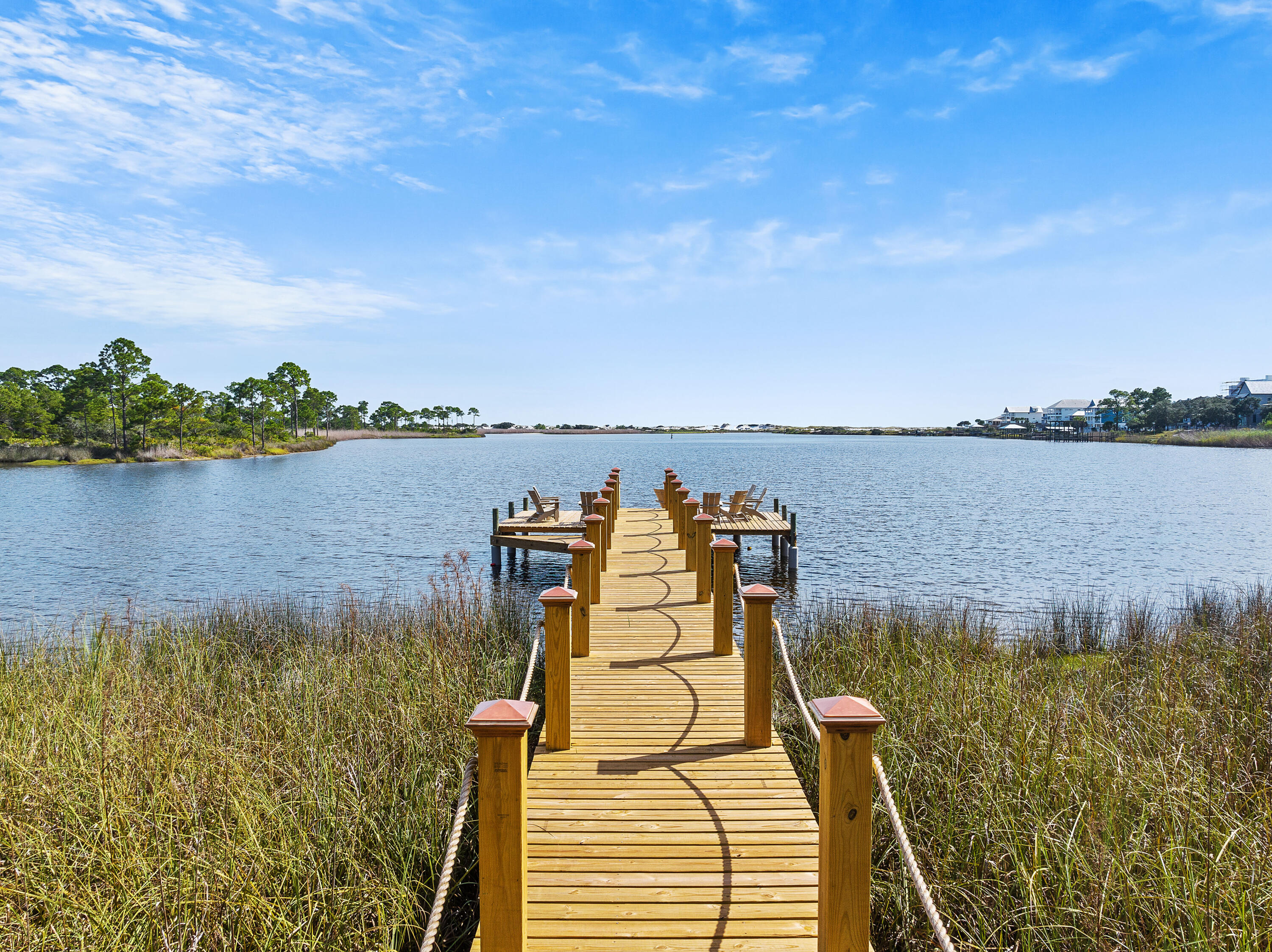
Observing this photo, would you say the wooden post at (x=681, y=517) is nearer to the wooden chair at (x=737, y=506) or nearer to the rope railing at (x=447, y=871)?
the wooden chair at (x=737, y=506)

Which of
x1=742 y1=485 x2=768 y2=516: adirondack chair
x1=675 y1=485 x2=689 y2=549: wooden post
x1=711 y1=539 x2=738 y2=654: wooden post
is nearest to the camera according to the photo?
x1=711 y1=539 x2=738 y2=654: wooden post

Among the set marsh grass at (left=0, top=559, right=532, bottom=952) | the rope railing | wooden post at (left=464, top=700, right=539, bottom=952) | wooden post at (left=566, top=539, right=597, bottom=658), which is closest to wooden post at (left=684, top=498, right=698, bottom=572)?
wooden post at (left=566, top=539, right=597, bottom=658)

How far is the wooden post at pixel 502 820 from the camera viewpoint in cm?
283

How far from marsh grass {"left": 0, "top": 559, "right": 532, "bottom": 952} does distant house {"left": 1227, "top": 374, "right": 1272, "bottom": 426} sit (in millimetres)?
139593

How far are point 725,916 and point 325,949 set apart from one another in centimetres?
211

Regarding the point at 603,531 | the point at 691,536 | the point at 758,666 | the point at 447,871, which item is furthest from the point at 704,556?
the point at 447,871

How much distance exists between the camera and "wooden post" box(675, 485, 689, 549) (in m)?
12.4

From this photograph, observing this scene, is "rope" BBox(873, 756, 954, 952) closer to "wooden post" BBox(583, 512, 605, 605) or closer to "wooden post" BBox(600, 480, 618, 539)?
"wooden post" BBox(583, 512, 605, 605)

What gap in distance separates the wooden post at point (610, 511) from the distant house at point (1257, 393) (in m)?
131

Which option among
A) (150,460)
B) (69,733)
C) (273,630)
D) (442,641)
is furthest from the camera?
(150,460)

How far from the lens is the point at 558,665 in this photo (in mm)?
5207

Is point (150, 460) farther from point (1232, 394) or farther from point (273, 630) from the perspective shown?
point (1232, 394)

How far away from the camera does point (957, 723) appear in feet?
18.7

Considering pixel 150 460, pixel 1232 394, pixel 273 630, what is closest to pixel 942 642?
pixel 273 630
